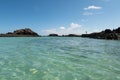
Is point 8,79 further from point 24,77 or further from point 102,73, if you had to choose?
point 102,73

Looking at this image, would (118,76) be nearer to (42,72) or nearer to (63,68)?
(63,68)

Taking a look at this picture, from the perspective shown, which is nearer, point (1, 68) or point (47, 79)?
point (47, 79)

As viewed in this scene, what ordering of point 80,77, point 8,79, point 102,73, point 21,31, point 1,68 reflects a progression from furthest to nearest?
point 21,31, point 1,68, point 102,73, point 80,77, point 8,79

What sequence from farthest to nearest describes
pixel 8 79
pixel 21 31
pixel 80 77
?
pixel 21 31 < pixel 80 77 < pixel 8 79

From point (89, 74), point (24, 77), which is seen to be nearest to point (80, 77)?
point (89, 74)

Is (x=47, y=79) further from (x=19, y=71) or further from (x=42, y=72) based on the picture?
(x=19, y=71)

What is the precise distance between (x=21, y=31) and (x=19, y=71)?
102868 millimetres

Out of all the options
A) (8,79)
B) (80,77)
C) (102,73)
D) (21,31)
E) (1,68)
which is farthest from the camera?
(21,31)

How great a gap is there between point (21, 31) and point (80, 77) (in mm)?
104489

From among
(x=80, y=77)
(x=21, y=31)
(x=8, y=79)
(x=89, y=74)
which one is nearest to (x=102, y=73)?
(x=89, y=74)

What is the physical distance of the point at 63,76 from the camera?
8.16 meters

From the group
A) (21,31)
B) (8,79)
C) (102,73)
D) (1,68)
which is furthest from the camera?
(21,31)

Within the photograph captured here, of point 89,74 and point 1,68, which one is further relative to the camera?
point 1,68

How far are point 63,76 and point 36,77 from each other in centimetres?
133
